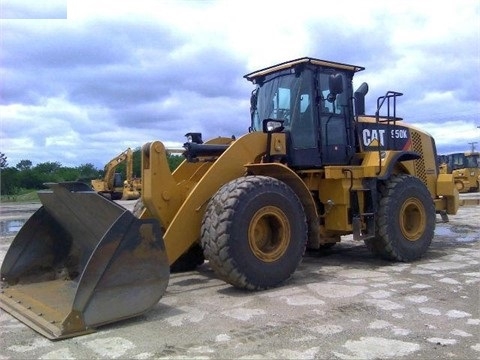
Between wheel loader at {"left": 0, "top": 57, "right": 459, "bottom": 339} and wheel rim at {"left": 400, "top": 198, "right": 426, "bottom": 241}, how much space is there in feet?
0.05

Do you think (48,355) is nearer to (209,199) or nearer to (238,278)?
(238,278)

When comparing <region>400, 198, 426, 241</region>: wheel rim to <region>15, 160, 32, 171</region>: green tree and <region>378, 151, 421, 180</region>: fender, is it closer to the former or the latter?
<region>378, 151, 421, 180</region>: fender

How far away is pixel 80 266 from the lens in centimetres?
573

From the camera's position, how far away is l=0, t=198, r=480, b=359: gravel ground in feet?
12.5

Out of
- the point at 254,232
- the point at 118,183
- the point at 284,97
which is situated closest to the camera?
the point at 254,232


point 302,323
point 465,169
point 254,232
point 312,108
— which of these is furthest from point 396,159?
point 465,169

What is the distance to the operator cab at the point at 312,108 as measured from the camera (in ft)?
22.5

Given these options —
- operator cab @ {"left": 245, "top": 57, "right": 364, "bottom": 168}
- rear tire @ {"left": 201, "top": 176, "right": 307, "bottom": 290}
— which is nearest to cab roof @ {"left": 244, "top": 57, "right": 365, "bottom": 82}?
operator cab @ {"left": 245, "top": 57, "right": 364, "bottom": 168}

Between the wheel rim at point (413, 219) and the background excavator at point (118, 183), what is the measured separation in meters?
19.5

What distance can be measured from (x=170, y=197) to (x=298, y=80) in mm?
2433

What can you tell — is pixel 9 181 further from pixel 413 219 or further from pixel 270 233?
pixel 270 233

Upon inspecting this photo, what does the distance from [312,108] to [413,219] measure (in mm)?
2346

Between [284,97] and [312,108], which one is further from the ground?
[284,97]

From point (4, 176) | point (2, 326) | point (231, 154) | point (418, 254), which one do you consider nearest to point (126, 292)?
point (2, 326)
